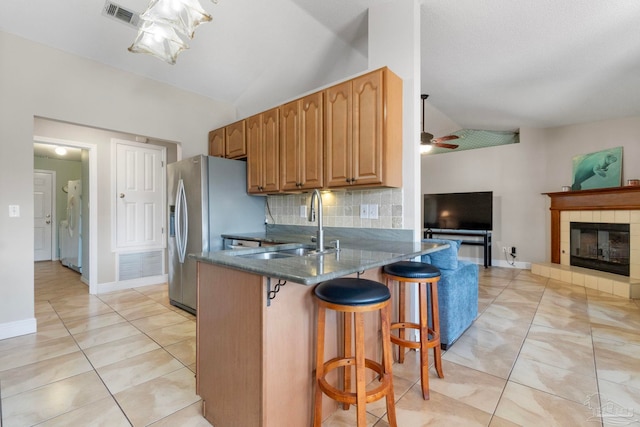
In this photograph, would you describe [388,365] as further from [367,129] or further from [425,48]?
[425,48]

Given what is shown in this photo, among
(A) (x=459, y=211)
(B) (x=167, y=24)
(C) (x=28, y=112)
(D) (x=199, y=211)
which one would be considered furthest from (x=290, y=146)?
(A) (x=459, y=211)

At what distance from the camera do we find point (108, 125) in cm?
317

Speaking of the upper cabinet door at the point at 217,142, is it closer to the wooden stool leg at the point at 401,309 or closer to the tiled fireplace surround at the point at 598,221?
the wooden stool leg at the point at 401,309

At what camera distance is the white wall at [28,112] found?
2568mm

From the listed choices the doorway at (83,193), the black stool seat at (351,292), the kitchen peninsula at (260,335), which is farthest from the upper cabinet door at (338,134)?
the doorway at (83,193)

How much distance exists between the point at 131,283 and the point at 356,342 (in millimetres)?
4133

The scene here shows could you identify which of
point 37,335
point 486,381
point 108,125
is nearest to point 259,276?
point 486,381

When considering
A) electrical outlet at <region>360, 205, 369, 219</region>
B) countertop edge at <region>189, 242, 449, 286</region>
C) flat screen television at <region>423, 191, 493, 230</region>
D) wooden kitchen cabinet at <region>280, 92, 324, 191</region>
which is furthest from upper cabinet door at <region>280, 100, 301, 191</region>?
flat screen television at <region>423, 191, 493, 230</region>

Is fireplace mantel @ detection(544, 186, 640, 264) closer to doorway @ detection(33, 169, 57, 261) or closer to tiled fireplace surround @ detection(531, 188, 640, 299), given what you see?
tiled fireplace surround @ detection(531, 188, 640, 299)

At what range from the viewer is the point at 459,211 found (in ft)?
19.3

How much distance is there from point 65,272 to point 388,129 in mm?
6296

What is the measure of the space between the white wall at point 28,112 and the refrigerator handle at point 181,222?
0.95 m

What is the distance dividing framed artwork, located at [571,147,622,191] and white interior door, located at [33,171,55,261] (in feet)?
34.6

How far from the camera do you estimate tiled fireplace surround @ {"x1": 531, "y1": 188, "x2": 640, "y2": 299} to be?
387cm
